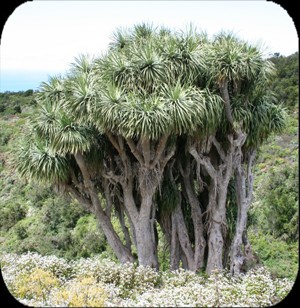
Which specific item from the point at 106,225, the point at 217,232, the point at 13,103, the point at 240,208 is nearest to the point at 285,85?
the point at 240,208

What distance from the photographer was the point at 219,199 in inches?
542

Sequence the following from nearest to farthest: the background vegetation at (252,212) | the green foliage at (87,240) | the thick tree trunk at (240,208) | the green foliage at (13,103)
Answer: the thick tree trunk at (240,208) < the background vegetation at (252,212) < the green foliage at (87,240) < the green foliage at (13,103)

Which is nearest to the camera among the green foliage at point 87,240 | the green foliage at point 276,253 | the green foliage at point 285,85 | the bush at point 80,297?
the bush at point 80,297

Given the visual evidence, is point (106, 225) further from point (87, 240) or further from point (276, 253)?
point (87, 240)

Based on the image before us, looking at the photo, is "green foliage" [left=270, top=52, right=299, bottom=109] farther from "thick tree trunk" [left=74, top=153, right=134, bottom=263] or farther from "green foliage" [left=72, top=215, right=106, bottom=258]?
"green foliage" [left=72, top=215, right=106, bottom=258]

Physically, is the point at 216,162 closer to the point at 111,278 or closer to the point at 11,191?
the point at 111,278

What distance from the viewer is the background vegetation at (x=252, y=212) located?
1502cm

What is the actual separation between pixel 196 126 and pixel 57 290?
5061mm

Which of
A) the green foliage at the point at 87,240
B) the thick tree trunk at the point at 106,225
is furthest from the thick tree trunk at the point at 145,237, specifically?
the green foliage at the point at 87,240

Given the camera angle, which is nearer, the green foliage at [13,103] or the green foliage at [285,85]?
the green foliage at [285,85]

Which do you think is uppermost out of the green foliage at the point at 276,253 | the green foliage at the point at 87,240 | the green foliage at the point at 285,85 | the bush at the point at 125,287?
the green foliage at the point at 285,85

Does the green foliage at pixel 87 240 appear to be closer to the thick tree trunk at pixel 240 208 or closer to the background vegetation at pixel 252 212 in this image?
the background vegetation at pixel 252 212

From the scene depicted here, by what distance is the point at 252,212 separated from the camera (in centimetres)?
1927

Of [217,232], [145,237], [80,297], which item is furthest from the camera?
[217,232]
